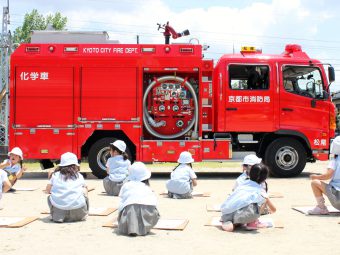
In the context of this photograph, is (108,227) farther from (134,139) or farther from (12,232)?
(134,139)

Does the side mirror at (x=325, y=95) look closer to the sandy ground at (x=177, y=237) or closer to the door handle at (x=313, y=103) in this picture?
the door handle at (x=313, y=103)

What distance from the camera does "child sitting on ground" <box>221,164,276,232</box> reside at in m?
6.79

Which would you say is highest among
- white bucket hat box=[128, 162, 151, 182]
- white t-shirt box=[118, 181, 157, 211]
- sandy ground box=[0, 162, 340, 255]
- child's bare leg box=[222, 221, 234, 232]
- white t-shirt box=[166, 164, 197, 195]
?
white bucket hat box=[128, 162, 151, 182]

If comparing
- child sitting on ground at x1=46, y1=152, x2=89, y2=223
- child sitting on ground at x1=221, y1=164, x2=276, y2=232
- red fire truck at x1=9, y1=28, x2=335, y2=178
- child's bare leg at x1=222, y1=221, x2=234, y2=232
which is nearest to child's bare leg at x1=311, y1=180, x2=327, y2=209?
child sitting on ground at x1=221, y1=164, x2=276, y2=232

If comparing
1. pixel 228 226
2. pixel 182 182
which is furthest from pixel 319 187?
pixel 182 182

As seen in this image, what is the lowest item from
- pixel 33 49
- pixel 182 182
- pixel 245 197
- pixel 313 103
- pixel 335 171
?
pixel 182 182

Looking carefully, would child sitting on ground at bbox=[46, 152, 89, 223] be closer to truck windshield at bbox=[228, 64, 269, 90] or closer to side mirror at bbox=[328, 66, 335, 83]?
truck windshield at bbox=[228, 64, 269, 90]

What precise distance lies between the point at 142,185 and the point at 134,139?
22.9 ft

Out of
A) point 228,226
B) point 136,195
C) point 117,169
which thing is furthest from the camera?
point 117,169

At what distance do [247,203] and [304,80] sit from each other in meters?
7.95

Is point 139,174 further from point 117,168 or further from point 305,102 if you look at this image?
point 305,102

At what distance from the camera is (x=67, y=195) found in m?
7.34

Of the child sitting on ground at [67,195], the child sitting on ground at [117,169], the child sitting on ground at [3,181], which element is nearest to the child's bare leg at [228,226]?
the child sitting on ground at [67,195]

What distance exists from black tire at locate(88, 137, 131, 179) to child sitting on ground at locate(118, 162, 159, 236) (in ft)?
22.7
